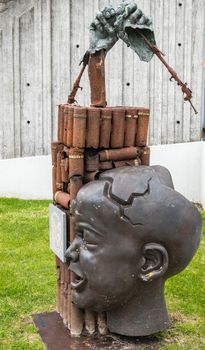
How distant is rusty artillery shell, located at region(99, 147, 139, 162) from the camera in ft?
13.9

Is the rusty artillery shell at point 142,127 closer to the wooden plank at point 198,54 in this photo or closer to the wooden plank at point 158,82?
the wooden plank at point 158,82

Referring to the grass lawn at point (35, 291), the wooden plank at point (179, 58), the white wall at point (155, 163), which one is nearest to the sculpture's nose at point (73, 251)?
the grass lawn at point (35, 291)

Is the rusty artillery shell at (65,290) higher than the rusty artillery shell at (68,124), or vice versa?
the rusty artillery shell at (68,124)

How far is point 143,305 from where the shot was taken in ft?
14.0

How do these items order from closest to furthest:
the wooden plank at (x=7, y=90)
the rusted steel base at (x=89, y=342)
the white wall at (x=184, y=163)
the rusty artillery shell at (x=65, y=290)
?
1. the rusted steel base at (x=89, y=342)
2. the rusty artillery shell at (x=65, y=290)
3. the wooden plank at (x=7, y=90)
4. the white wall at (x=184, y=163)

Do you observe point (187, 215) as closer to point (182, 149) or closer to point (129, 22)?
point (129, 22)

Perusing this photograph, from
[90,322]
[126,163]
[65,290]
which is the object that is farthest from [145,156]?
[90,322]

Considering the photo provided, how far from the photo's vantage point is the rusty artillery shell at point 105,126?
4.18 meters

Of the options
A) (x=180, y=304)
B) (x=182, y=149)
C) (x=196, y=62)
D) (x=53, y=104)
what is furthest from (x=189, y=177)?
(x=180, y=304)

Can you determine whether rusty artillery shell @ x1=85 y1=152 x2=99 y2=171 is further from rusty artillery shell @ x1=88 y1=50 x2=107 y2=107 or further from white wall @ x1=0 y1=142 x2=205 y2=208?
white wall @ x1=0 y1=142 x2=205 y2=208

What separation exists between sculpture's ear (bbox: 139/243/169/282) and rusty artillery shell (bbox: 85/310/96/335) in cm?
65

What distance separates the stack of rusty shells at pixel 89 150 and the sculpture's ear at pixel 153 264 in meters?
0.61

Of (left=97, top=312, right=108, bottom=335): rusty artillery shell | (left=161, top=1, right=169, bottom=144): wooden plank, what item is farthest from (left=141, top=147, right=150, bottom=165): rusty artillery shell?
(left=161, top=1, right=169, bottom=144): wooden plank

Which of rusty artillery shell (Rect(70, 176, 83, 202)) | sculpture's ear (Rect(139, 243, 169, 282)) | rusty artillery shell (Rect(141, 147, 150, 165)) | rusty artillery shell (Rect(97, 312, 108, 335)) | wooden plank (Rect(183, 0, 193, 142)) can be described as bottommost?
rusty artillery shell (Rect(97, 312, 108, 335))
